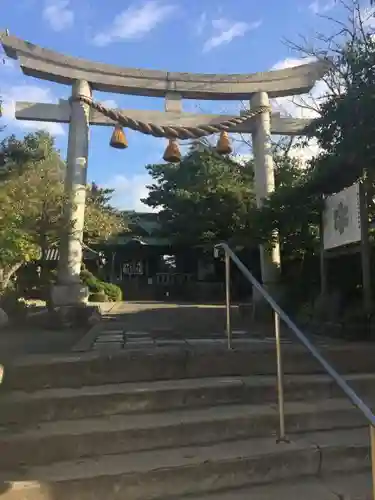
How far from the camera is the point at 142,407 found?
11.5 feet

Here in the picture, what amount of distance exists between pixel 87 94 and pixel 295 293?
601 cm

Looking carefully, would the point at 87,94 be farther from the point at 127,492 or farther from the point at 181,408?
the point at 127,492

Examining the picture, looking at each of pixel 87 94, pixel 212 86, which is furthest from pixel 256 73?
pixel 87 94

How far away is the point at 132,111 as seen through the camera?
11.1m

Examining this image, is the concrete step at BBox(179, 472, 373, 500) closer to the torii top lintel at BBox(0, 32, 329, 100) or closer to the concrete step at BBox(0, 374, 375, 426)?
the concrete step at BBox(0, 374, 375, 426)

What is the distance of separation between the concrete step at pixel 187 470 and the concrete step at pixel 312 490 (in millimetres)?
45

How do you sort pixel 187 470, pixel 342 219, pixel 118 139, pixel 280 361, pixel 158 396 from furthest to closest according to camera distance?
pixel 118 139 < pixel 342 219 < pixel 158 396 < pixel 280 361 < pixel 187 470

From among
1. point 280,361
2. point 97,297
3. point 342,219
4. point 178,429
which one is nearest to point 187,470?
point 178,429

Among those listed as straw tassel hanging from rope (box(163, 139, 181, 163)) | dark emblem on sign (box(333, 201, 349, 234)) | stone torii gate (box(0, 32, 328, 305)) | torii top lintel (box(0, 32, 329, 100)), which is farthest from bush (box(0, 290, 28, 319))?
dark emblem on sign (box(333, 201, 349, 234))

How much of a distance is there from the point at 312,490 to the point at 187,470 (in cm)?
75

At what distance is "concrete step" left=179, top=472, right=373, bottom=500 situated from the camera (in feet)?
9.18

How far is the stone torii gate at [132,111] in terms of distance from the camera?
400 inches

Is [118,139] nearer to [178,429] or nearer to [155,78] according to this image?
[155,78]

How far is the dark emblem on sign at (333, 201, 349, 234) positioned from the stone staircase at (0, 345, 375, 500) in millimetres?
3087
